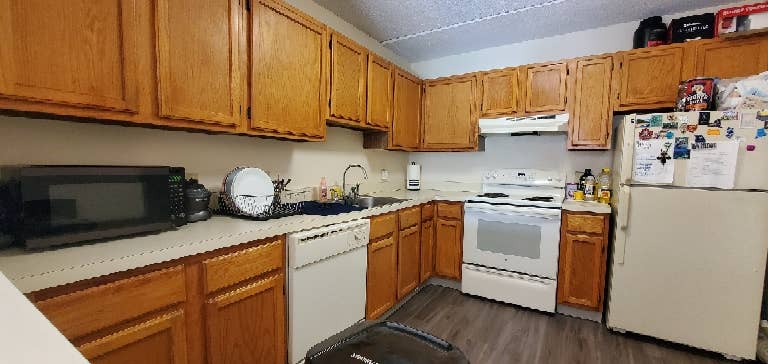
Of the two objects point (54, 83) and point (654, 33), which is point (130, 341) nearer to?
point (54, 83)

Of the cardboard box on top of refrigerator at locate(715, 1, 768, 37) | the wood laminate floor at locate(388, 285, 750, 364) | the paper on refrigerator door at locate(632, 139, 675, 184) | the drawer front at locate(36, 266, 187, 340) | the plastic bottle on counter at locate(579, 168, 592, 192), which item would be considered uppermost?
the cardboard box on top of refrigerator at locate(715, 1, 768, 37)

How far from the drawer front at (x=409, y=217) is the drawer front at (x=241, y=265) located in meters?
1.16

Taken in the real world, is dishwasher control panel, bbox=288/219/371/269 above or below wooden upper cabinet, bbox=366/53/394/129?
below

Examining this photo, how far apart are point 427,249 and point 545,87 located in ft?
6.09

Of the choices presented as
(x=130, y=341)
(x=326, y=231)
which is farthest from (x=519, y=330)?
(x=130, y=341)

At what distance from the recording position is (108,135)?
141 centimetres

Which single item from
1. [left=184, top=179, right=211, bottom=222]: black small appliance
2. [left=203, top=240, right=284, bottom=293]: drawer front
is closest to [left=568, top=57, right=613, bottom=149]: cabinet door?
[left=203, top=240, right=284, bottom=293]: drawer front

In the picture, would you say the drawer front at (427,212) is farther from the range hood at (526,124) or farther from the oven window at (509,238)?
the range hood at (526,124)

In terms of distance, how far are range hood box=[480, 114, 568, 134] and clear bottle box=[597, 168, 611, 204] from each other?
20.1 inches

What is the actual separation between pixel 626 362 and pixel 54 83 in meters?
3.15

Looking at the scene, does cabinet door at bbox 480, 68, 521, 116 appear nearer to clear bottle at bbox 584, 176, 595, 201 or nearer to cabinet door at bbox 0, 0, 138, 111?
clear bottle at bbox 584, 176, 595, 201

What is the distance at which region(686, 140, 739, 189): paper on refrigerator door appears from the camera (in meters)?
1.82

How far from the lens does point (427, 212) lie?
9.48ft

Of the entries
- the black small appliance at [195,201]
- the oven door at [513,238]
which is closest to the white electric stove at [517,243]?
the oven door at [513,238]
